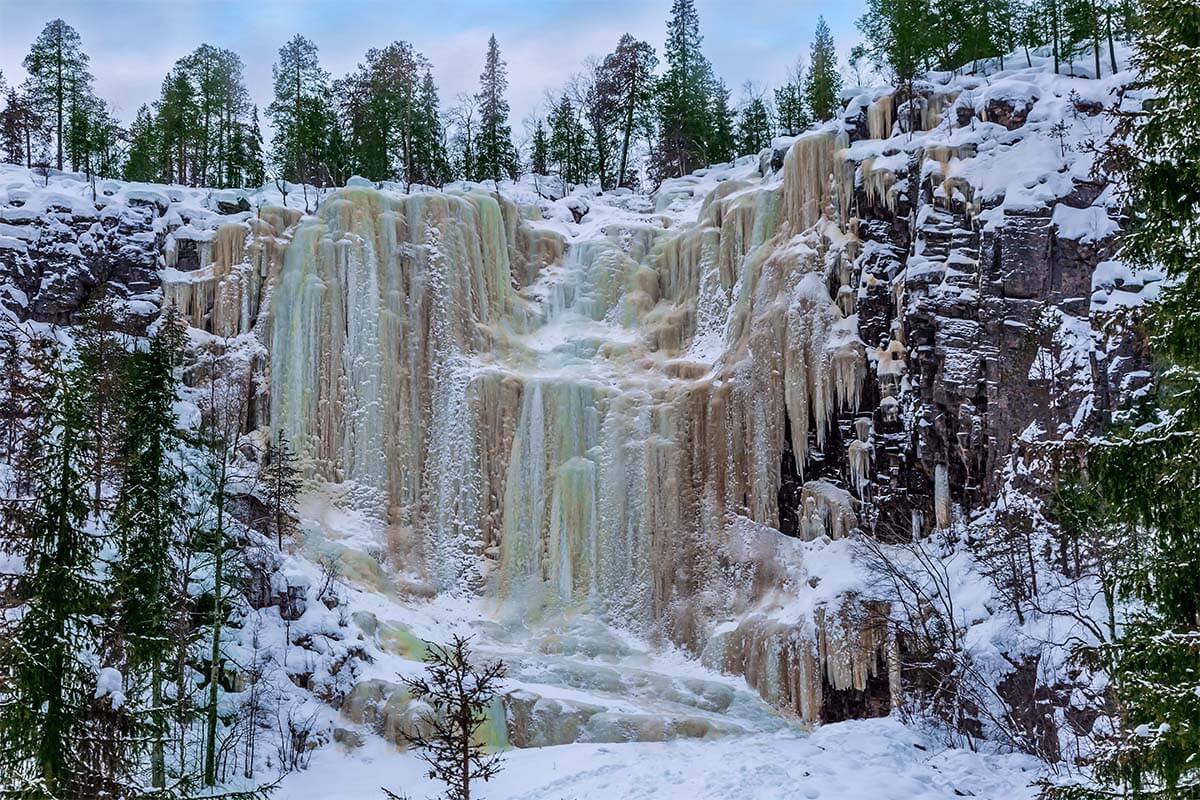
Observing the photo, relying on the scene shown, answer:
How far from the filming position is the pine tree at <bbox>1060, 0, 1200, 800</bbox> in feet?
24.7

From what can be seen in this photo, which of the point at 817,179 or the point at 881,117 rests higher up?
the point at 881,117

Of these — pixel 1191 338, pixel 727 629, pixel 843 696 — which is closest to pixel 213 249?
pixel 727 629

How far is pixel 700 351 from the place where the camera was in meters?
30.0

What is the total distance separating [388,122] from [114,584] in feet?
123

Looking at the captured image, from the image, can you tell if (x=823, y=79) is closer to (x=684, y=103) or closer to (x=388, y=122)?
(x=684, y=103)

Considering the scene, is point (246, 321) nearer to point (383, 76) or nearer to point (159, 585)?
point (159, 585)

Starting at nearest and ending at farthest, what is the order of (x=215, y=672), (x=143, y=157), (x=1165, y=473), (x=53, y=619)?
(x=1165, y=473) → (x=53, y=619) → (x=215, y=672) → (x=143, y=157)

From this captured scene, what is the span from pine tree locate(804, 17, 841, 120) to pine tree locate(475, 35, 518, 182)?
14460 millimetres

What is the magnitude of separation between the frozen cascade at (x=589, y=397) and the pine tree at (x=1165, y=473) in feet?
50.5

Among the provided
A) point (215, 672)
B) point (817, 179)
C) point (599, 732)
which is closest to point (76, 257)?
point (215, 672)

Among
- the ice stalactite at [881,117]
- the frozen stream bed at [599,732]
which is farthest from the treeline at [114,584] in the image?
the ice stalactite at [881,117]

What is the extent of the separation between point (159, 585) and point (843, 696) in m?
Result: 14.9

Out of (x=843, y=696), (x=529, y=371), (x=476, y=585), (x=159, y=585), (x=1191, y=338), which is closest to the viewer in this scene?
(x=1191, y=338)

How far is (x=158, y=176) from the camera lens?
152 ft
